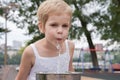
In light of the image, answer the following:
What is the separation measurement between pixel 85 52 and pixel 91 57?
3.27ft

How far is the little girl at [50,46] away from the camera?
132 centimetres

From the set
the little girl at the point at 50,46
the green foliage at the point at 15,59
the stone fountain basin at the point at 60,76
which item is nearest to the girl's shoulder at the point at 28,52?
the little girl at the point at 50,46

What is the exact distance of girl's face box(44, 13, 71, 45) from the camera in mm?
1269

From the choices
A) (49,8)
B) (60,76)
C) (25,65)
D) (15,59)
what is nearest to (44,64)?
(25,65)

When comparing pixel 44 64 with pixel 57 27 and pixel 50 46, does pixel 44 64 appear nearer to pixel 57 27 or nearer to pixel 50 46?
pixel 50 46

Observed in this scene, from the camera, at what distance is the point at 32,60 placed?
1.64 meters

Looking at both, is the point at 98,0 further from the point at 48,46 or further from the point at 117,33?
the point at 48,46

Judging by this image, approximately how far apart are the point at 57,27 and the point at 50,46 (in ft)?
1.08

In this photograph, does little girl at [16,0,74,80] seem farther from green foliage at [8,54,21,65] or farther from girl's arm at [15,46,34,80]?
green foliage at [8,54,21,65]

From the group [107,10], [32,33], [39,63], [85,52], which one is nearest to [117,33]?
[107,10]

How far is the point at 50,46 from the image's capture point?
1615 mm

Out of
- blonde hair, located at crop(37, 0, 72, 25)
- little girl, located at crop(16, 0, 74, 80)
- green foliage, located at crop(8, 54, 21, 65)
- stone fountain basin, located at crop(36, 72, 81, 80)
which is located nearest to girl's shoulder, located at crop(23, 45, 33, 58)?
little girl, located at crop(16, 0, 74, 80)

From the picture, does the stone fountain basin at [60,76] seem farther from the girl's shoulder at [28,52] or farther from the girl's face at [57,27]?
the girl's shoulder at [28,52]

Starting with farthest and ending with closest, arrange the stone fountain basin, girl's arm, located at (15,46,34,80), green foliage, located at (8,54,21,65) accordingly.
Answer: green foliage, located at (8,54,21,65)
girl's arm, located at (15,46,34,80)
the stone fountain basin
